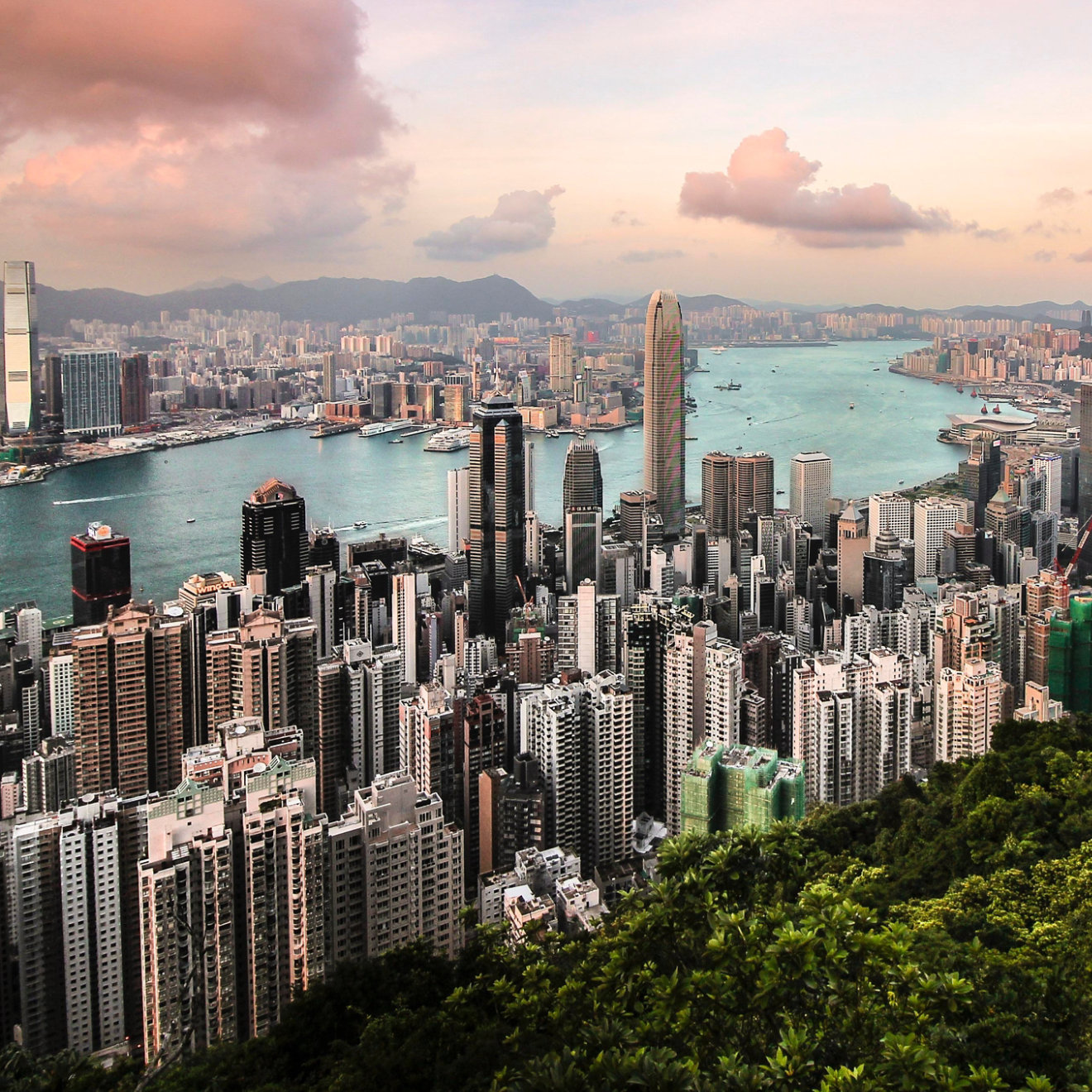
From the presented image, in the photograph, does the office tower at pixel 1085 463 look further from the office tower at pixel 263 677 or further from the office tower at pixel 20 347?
the office tower at pixel 20 347

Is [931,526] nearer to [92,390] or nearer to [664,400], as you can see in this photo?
[664,400]

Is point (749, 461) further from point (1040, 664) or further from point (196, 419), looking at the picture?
point (196, 419)

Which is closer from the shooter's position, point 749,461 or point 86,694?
point 86,694

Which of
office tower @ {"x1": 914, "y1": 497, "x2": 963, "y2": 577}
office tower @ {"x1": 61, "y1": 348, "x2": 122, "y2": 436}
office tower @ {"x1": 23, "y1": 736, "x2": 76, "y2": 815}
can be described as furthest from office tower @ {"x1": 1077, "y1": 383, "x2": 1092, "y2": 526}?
office tower @ {"x1": 61, "y1": 348, "x2": 122, "y2": 436}

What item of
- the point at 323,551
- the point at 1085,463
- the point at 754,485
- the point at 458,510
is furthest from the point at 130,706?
the point at 1085,463

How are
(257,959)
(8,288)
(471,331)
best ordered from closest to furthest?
(257,959)
(8,288)
(471,331)

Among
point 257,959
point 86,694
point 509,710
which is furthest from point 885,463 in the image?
point 257,959

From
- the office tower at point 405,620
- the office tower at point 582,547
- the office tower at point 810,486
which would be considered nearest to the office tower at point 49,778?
the office tower at point 405,620
